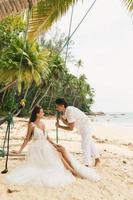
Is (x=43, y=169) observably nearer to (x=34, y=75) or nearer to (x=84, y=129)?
(x=84, y=129)

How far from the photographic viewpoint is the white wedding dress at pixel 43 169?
643cm

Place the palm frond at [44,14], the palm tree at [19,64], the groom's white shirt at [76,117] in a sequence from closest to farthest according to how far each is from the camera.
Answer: the groom's white shirt at [76,117], the palm frond at [44,14], the palm tree at [19,64]

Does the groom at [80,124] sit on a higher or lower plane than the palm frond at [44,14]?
lower

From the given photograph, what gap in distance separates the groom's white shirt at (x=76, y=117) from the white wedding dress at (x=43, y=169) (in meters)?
0.93

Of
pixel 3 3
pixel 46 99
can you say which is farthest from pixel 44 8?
pixel 46 99

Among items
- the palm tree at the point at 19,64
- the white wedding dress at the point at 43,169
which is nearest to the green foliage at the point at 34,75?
the palm tree at the point at 19,64

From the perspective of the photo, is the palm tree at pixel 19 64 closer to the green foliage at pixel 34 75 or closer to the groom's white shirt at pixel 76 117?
the green foliage at pixel 34 75

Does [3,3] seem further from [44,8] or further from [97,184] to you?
[97,184]

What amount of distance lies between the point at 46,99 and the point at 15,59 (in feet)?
92.1

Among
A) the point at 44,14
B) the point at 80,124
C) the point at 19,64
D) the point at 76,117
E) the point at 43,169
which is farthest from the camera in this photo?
the point at 19,64

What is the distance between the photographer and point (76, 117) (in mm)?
8141

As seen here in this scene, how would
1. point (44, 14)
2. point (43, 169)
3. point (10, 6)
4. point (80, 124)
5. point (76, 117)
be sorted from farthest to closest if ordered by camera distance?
1. point (44, 14)
2. point (80, 124)
3. point (76, 117)
4. point (43, 169)
5. point (10, 6)

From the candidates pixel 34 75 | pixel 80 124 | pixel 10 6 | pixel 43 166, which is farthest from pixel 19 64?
pixel 10 6

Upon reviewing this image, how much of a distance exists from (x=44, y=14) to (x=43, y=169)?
137 inches
